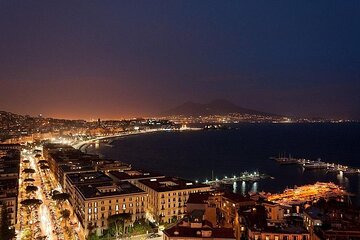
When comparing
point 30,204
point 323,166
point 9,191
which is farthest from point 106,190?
point 323,166

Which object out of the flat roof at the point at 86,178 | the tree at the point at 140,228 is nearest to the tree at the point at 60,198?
the flat roof at the point at 86,178

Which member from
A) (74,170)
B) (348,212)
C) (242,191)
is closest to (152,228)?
(348,212)

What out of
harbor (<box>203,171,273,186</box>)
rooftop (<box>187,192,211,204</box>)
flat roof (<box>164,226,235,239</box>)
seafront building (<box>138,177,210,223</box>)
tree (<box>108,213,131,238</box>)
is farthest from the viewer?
harbor (<box>203,171,273,186</box>)

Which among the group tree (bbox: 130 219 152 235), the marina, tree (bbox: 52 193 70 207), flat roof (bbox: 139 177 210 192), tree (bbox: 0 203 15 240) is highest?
flat roof (bbox: 139 177 210 192)

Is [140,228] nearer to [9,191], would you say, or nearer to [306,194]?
[9,191]

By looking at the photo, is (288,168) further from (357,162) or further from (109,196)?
(109,196)

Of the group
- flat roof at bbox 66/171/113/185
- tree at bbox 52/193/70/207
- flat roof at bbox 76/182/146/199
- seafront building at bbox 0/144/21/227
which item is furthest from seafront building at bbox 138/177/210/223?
seafront building at bbox 0/144/21/227

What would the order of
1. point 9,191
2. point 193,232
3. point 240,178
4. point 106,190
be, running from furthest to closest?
point 240,178, point 9,191, point 106,190, point 193,232

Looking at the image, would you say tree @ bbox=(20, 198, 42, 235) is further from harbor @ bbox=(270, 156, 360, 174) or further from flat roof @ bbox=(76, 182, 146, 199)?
harbor @ bbox=(270, 156, 360, 174)

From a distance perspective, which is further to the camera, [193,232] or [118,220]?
[118,220]

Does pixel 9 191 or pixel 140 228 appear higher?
pixel 9 191

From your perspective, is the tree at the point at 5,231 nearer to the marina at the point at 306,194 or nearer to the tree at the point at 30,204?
the tree at the point at 30,204
